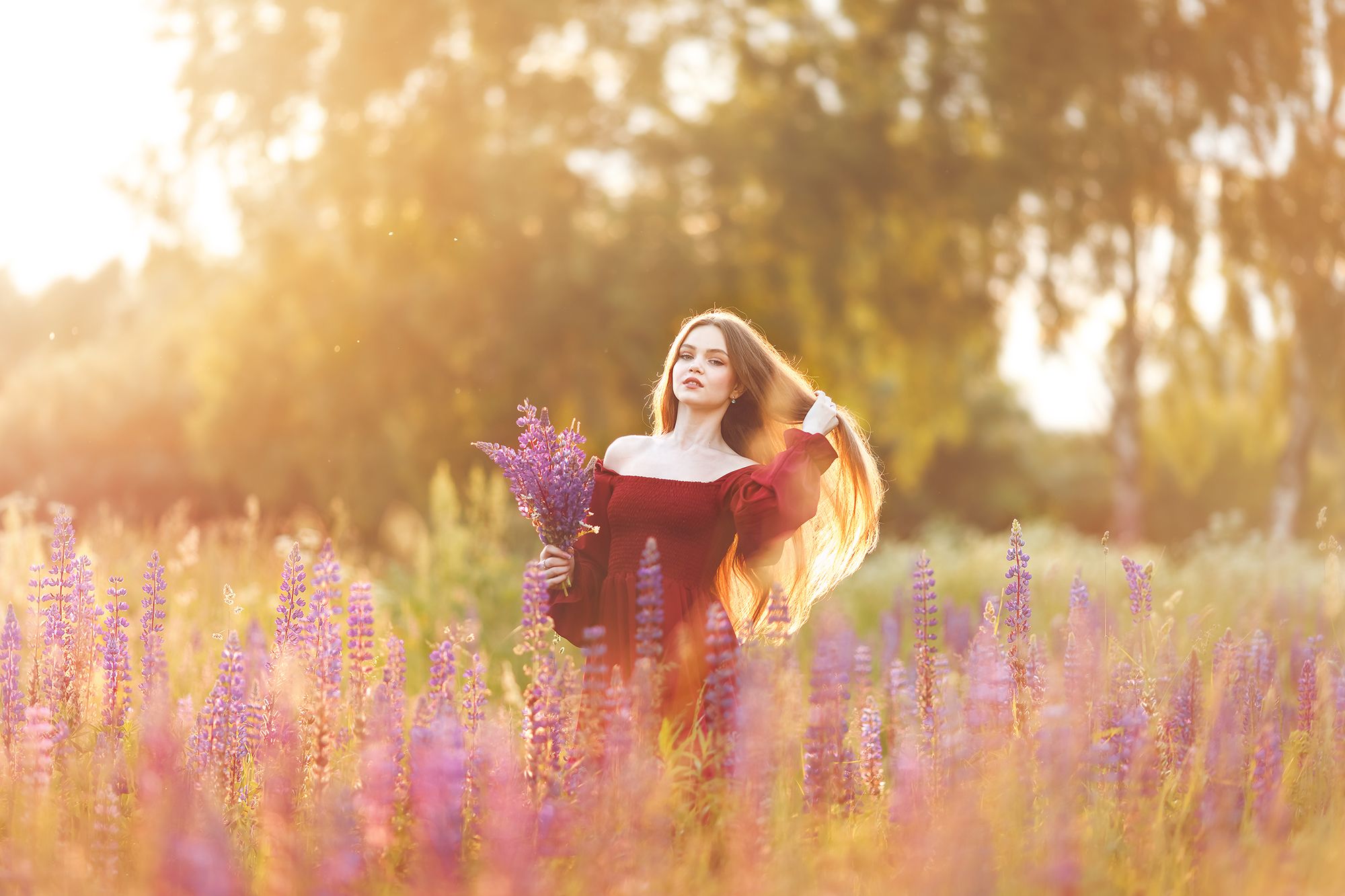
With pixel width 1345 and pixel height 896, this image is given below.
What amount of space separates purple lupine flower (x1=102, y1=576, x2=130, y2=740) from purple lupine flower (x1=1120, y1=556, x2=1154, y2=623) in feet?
9.03

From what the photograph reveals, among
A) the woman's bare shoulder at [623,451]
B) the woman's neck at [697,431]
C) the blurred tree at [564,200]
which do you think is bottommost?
the woman's bare shoulder at [623,451]

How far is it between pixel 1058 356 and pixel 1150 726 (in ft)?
37.3

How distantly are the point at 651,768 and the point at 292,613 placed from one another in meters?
1.03

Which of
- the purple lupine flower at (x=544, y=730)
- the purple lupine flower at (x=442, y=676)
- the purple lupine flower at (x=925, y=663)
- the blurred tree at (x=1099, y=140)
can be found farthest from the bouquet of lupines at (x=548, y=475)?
the blurred tree at (x=1099, y=140)

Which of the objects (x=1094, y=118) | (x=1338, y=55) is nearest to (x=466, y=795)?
(x=1094, y=118)

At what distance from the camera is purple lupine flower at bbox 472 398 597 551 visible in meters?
3.16

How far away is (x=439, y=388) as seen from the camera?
39.0 feet

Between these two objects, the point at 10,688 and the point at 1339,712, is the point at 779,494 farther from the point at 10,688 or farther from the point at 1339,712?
the point at 10,688

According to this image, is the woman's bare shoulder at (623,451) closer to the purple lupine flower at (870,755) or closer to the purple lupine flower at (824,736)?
the purple lupine flower at (870,755)

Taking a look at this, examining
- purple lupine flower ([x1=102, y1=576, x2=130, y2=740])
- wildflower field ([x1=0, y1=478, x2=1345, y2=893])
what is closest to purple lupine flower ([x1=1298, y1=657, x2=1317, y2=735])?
wildflower field ([x1=0, y1=478, x2=1345, y2=893])

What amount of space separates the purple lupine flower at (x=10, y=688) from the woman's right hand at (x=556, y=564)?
1.39 m

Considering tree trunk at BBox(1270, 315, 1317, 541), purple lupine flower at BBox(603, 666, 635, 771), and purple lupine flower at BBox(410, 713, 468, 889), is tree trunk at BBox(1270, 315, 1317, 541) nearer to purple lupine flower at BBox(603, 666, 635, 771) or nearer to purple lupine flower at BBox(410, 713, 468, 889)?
purple lupine flower at BBox(603, 666, 635, 771)

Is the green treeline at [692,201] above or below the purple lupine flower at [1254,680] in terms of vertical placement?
above

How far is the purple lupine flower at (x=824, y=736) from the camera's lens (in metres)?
2.68
